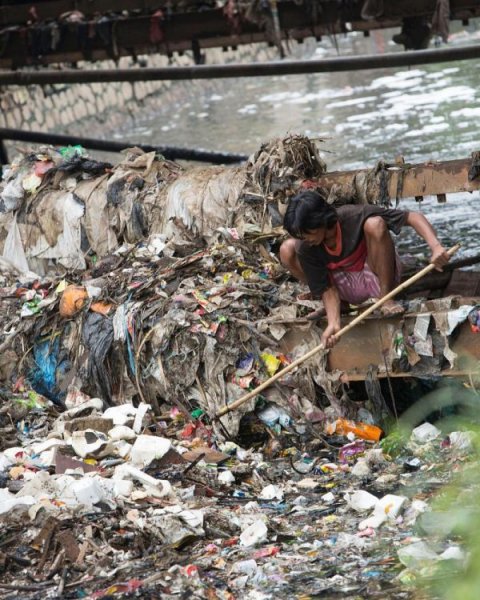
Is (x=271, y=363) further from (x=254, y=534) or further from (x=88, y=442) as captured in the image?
(x=254, y=534)

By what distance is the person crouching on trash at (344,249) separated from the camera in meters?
5.72

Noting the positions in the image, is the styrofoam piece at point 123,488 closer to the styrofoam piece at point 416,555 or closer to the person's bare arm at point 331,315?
the person's bare arm at point 331,315

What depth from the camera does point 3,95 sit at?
1579cm

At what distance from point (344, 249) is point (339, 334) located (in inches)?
21.2

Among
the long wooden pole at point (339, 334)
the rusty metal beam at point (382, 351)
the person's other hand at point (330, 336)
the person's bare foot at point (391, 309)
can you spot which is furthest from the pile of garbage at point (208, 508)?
the person's bare foot at point (391, 309)

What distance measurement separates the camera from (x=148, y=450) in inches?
229

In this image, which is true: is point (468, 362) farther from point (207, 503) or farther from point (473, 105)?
point (473, 105)

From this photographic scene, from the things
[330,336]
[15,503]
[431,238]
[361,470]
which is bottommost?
[361,470]

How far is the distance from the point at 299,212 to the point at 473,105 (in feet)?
32.7

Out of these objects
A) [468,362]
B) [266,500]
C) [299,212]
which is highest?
[299,212]

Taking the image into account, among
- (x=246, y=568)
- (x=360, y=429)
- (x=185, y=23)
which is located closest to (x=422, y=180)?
(x=360, y=429)

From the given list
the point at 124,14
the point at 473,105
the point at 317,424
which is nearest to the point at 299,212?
the point at 317,424

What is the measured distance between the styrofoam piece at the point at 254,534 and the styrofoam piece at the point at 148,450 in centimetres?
100

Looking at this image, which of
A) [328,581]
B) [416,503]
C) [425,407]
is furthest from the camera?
[425,407]
